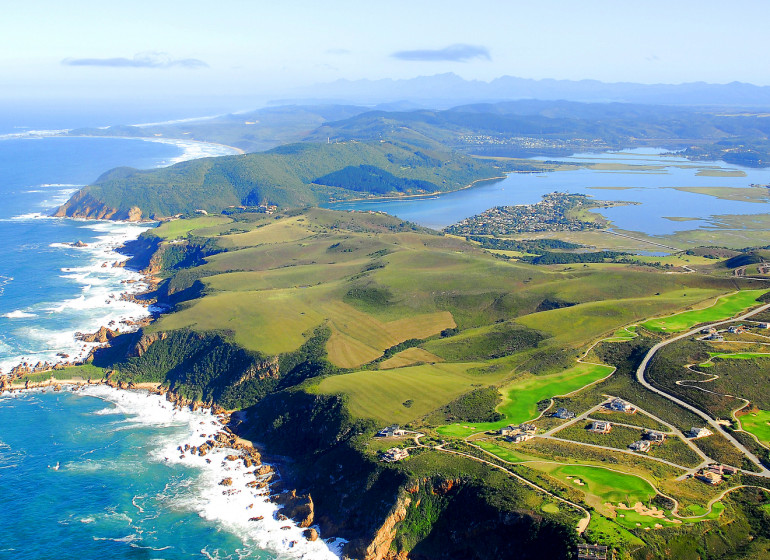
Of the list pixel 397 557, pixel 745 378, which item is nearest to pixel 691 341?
pixel 745 378

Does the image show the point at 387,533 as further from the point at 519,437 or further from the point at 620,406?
the point at 620,406

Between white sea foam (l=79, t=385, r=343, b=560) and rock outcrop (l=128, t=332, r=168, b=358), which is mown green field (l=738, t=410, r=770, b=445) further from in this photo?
rock outcrop (l=128, t=332, r=168, b=358)

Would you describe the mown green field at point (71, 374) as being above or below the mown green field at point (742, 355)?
below

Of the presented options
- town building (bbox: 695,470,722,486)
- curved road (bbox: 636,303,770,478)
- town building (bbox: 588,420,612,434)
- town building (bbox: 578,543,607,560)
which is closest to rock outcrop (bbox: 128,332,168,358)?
town building (bbox: 588,420,612,434)

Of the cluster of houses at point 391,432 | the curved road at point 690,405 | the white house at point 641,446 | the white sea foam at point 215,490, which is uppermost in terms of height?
the curved road at point 690,405

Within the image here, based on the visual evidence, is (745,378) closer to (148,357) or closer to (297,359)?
(297,359)

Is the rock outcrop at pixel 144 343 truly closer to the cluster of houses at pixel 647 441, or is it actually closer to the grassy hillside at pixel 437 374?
the grassy hillside at pixel 437 374

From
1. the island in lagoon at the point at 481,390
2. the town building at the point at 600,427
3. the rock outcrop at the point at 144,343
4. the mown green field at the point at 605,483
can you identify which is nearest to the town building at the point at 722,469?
the island in lagoon at the point at 481,390
